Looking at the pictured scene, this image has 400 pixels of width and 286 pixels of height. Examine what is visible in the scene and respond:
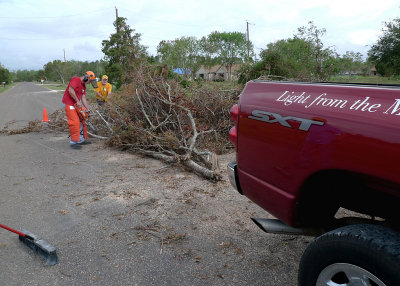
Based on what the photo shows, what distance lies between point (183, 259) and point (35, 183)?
138 inches

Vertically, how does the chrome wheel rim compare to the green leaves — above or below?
below

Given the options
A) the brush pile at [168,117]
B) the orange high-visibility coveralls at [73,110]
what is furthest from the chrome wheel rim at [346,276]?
the orange high-visibility coveralls at [73,110]

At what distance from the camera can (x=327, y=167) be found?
6.33 ft

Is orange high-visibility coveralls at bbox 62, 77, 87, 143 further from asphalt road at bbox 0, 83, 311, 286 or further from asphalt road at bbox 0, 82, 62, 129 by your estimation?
asphalt road at bbox 0, 82, 62, 129

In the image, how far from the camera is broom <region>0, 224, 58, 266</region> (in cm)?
312

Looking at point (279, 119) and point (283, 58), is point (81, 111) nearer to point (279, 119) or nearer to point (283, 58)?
point (279, 119)

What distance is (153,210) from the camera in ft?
14.0

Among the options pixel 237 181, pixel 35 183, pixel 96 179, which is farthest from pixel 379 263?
pixel 35 183

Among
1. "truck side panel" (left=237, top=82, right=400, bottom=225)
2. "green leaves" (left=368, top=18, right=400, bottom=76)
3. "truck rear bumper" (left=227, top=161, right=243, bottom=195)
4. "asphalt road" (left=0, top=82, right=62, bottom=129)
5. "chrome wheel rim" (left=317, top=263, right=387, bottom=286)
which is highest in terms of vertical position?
"green leaves" (left=368, top=18, right=400, bottom=76)

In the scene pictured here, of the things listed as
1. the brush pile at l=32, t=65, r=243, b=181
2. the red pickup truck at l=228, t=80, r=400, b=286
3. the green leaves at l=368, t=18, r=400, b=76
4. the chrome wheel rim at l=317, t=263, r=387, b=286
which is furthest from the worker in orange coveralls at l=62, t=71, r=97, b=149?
the green leaves at l=368, t=18, r=400, b=76

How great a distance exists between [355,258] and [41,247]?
282cm

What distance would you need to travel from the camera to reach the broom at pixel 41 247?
10.2 feet

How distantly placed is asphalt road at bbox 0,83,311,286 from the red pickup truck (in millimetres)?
788

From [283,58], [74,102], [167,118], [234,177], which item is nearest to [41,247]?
[234,177]
